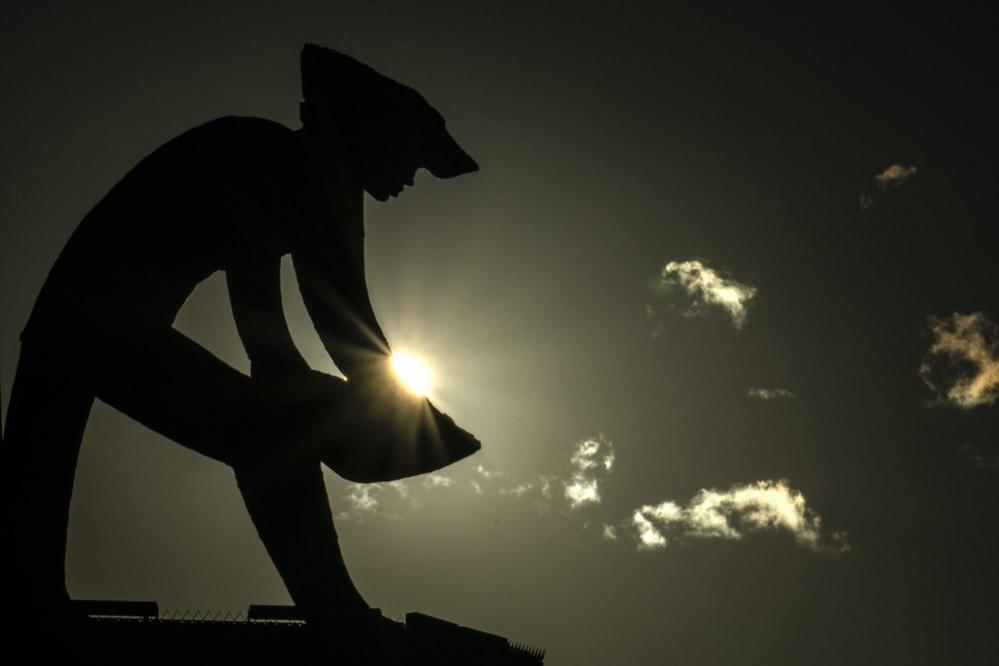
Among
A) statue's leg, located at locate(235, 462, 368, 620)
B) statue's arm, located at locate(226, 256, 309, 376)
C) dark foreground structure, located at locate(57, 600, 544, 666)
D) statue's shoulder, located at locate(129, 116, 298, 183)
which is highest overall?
statue's shoulder, located at locate(129, 116, 298, 183)

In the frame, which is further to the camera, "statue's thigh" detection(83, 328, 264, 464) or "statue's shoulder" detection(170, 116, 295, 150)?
"statue's shoulder" detection(170, 116, 295, 150)

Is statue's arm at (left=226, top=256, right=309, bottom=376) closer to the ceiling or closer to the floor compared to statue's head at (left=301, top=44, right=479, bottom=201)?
closer to the floor

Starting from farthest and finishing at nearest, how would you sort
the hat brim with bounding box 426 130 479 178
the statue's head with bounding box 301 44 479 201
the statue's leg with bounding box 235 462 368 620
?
the hat brim with bounding box 426 130 479 178 < the statue's head with bounding box 301 44 479 201 < the statue's leg with bounding box 235 462 368 620

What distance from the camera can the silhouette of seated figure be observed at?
696 cm

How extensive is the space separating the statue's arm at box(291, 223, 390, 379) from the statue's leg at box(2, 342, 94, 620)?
177cm

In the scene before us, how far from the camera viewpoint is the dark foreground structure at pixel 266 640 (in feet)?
21.3

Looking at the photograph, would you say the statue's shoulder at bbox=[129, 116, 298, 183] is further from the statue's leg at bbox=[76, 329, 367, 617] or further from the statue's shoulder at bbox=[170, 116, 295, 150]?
the statue's leg at bbox=[76, 329, 367, 617]

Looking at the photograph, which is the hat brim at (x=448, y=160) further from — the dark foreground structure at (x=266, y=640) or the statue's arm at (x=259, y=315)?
A: the dark foreground structure at (x=266, y=640)

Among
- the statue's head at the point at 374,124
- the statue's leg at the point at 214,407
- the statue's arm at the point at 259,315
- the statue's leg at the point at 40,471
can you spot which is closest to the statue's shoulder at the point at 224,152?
the statue's head at the point at 374,124

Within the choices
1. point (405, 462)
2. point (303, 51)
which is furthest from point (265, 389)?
point (303, 51)

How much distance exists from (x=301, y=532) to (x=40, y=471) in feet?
6.28

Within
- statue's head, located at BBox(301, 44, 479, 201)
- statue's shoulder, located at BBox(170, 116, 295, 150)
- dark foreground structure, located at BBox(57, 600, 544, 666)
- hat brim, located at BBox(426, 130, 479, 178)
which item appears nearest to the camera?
dark foreground structure, located at BBox(57, 600, 544, 666)

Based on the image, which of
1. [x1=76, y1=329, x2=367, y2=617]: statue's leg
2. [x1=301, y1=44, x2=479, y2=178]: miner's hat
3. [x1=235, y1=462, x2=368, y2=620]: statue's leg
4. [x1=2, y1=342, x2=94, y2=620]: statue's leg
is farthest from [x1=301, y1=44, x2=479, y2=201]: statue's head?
[x1=2, y1=342, x2=94, y2=620]: statue's leg

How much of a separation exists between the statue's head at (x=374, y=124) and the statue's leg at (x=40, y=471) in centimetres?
274
